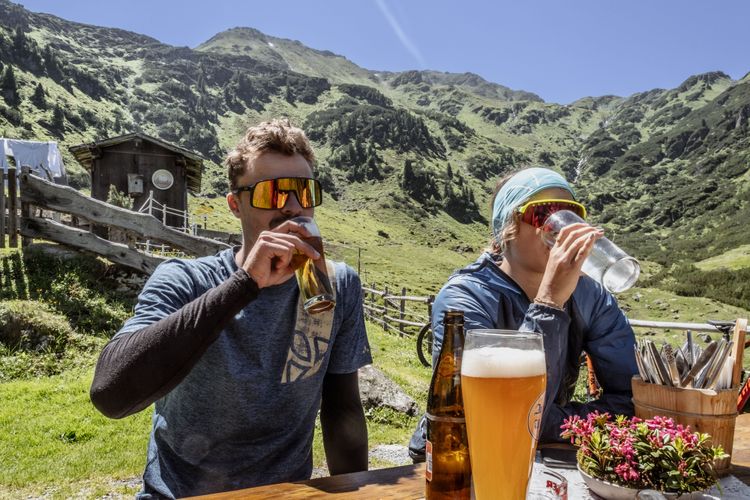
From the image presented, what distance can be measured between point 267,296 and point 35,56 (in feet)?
449

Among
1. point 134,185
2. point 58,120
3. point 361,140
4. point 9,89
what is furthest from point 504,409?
point 361,140

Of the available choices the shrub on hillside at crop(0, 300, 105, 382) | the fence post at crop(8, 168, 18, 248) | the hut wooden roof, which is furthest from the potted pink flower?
the hut wooden roof

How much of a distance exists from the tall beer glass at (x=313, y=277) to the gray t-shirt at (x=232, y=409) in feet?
1.49

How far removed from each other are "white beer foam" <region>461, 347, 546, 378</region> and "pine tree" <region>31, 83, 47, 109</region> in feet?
362

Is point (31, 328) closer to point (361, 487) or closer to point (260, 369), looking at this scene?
point (260, 369)

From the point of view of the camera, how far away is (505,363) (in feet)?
3.61

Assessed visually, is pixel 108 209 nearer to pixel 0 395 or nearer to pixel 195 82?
pixel 0 395

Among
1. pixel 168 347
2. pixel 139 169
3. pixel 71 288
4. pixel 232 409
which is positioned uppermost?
pixel 139 169

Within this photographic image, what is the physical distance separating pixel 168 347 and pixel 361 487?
0.64m

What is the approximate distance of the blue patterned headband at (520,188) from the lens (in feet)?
6.87

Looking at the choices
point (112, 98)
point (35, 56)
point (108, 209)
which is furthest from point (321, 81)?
point (108, 209)

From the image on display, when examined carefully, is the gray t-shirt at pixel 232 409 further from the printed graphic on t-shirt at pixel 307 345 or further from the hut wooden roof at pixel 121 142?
the hut wooden roof at pixel 121 142

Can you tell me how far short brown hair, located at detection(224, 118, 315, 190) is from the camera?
2152mm

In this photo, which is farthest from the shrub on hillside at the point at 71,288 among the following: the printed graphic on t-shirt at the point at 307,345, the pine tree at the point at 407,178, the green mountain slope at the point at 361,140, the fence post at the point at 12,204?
the pine tree at the point at 407,178
